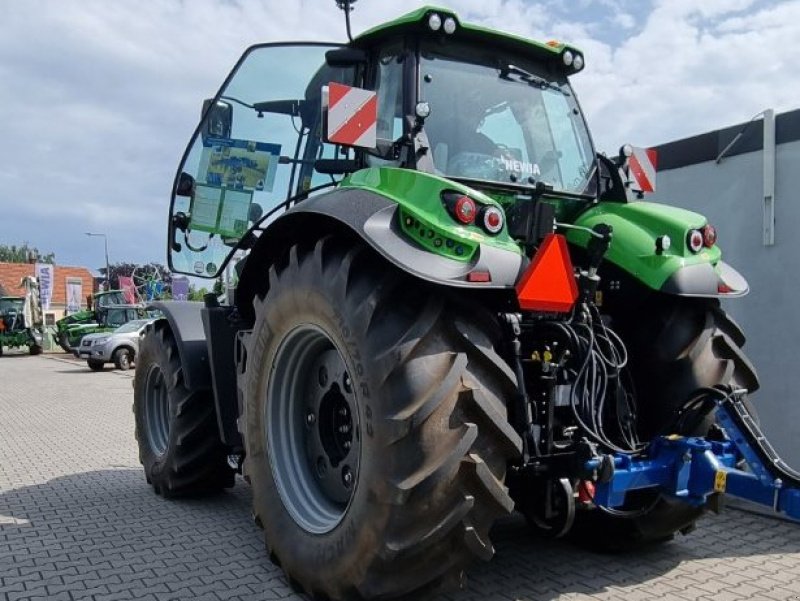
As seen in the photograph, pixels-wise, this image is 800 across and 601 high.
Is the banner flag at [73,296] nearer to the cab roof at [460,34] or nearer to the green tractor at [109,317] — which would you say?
the green tractor at [109,317]

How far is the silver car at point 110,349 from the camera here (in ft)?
69.0

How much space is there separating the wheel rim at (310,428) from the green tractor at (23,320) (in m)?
29.2

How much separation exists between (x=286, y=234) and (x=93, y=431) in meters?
6.64

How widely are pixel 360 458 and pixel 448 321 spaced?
677 mm

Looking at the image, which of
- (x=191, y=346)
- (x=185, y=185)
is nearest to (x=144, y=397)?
(x=191, y=346)

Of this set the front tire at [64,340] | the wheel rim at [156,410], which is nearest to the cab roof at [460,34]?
the wheel rim at [156,410]

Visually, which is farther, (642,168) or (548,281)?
(642,168)

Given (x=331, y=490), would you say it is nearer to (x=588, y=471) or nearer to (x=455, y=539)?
(x=455, y=539)

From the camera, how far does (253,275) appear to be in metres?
4.04

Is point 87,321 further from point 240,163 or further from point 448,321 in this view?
point 448,321

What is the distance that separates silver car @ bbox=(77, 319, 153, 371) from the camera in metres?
21.0

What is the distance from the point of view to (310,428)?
3.70 m

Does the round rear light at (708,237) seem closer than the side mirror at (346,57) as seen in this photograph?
Yes

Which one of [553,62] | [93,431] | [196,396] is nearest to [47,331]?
[93,431]
